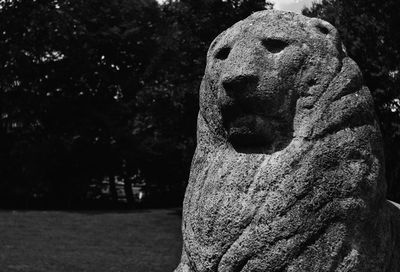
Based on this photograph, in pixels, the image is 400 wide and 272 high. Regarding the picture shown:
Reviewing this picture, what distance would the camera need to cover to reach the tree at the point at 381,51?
14.4m

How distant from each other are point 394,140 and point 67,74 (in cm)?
1571

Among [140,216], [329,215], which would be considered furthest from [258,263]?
[140,216]

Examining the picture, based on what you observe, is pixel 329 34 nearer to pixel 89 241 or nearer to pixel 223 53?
pixel 223 53

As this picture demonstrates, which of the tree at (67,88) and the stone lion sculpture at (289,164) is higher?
the tree at (67,88)

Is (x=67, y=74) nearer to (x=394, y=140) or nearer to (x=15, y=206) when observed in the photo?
(x=15, y=206)

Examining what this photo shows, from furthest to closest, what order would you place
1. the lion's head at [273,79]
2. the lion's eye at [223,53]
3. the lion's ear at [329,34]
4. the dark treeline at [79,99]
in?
1. the dark treeline at [79,99]
2. the lion's eye at [223,53]
3. the lion's ear at [329,34]
4. the lion's head at [273,79]

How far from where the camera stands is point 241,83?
376 centimetres

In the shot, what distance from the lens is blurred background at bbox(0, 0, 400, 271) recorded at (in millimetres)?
18906

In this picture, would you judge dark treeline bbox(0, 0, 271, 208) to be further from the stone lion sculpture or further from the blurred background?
the stone lion sculpture

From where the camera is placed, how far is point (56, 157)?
26047 millimetres

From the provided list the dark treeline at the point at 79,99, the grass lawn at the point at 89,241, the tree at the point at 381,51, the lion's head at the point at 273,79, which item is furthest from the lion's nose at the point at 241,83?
the dark treeline at the point at 79,99

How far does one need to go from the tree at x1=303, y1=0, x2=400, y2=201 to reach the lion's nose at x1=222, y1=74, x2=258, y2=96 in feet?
36.2

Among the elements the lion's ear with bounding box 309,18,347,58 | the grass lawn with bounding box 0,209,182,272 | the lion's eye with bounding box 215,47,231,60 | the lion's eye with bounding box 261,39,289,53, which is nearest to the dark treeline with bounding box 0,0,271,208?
the grass lawn with bounding box 0,209,182,272

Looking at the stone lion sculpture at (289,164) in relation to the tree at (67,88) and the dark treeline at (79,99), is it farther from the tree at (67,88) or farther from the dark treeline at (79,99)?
the tree at (67,88)
